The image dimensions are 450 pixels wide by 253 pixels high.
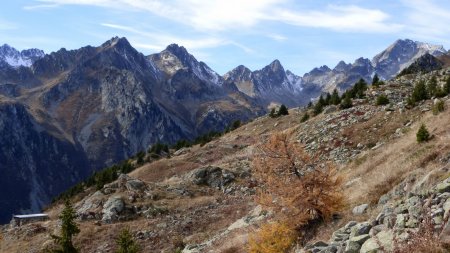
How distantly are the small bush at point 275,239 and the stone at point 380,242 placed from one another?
18.5 ft

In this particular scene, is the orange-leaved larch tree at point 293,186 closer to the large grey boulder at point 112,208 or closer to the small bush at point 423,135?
the small bush at point 423,135

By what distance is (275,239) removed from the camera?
56.2 ft

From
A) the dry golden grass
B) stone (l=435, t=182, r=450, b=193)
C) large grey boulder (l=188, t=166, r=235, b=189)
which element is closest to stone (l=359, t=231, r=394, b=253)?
stone (l=435, t=182, r=450, b=193)

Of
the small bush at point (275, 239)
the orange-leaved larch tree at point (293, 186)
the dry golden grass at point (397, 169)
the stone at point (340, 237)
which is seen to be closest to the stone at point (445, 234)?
the stone at point (340, 237)

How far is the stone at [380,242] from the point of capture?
35.8 ft

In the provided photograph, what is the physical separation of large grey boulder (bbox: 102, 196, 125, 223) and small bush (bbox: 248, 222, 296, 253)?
91.7ft

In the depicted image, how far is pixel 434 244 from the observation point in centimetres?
917

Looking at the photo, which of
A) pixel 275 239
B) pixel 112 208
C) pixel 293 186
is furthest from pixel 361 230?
pixel 112 208

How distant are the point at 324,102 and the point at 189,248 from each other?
52488 mm

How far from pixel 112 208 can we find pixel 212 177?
531 inches

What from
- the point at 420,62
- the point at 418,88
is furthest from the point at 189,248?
the point at 420,62

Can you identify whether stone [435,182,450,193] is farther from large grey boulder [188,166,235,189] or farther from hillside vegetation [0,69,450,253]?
large grey boulder [188,166,235,189]

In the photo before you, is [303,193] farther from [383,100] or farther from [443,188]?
[383,100]

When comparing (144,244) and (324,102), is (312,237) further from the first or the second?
(324,102)
